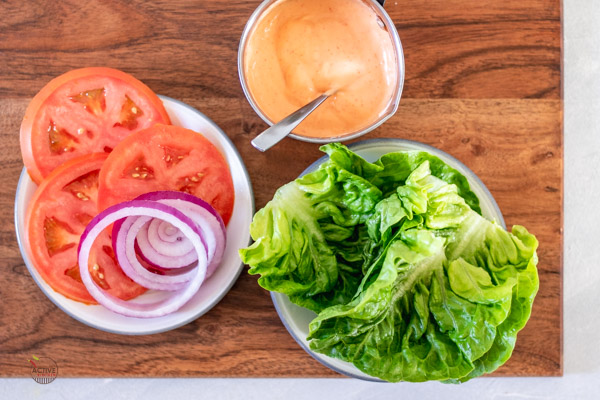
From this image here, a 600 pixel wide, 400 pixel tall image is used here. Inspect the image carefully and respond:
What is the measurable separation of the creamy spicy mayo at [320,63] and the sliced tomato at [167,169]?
0.20 meters

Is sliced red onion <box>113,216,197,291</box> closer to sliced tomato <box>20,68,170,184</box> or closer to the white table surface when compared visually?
sliced tomato <box>20,68,170,184</box>

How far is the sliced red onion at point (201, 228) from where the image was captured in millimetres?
1287

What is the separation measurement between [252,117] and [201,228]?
0.32m

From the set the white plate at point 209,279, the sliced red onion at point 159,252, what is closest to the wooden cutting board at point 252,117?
the white plate at point 209,279

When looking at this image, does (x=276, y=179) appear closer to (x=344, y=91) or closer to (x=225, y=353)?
(x=344, y=91)

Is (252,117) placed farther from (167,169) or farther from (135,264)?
(135,264)

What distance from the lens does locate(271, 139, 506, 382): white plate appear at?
1283 millimetres

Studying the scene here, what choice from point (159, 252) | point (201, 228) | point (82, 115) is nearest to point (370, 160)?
point (201, 228)

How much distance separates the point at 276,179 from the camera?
4.70 ft

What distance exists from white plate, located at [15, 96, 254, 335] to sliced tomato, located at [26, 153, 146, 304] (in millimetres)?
36

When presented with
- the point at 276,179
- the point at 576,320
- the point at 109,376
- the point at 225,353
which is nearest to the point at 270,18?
the point at 276,179

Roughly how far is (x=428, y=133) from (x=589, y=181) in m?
0.51

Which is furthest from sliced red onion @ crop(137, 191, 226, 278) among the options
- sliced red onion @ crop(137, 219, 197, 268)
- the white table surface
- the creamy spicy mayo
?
the white table surface

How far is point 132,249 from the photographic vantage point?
1315mm
